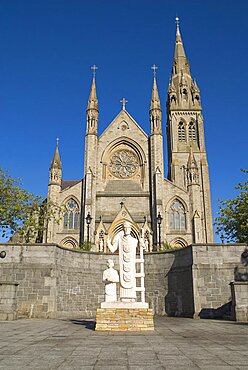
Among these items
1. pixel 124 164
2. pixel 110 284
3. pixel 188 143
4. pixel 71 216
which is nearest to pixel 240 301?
pixel 110 284

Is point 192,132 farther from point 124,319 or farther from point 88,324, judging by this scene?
point 124,319

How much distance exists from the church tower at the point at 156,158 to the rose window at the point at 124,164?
2438 millimetres

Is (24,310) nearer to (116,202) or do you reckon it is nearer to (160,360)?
(160,360)

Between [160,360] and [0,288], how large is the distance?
1013 cm

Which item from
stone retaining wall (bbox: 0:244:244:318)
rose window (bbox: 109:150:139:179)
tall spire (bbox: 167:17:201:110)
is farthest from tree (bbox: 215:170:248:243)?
tall spire (bbox: 167:17:201:110)

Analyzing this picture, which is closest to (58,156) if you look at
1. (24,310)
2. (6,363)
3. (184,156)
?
(184,156)

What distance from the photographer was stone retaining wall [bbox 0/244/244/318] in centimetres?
1502

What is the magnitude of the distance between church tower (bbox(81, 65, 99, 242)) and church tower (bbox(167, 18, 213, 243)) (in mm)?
10328

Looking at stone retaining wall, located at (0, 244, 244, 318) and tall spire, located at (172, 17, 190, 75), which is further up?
tall spire, located at (172, 17, 190, 75)

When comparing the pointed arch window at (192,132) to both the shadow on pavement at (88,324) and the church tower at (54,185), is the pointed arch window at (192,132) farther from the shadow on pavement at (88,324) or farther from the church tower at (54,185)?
the shadow on pavement at (88,324)

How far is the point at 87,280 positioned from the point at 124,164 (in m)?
20.5

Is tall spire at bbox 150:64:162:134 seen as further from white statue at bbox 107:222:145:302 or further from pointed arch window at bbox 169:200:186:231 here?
white statue at bbox 107:222:145:302

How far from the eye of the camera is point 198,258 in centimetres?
1562

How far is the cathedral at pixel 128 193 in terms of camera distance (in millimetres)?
31672
